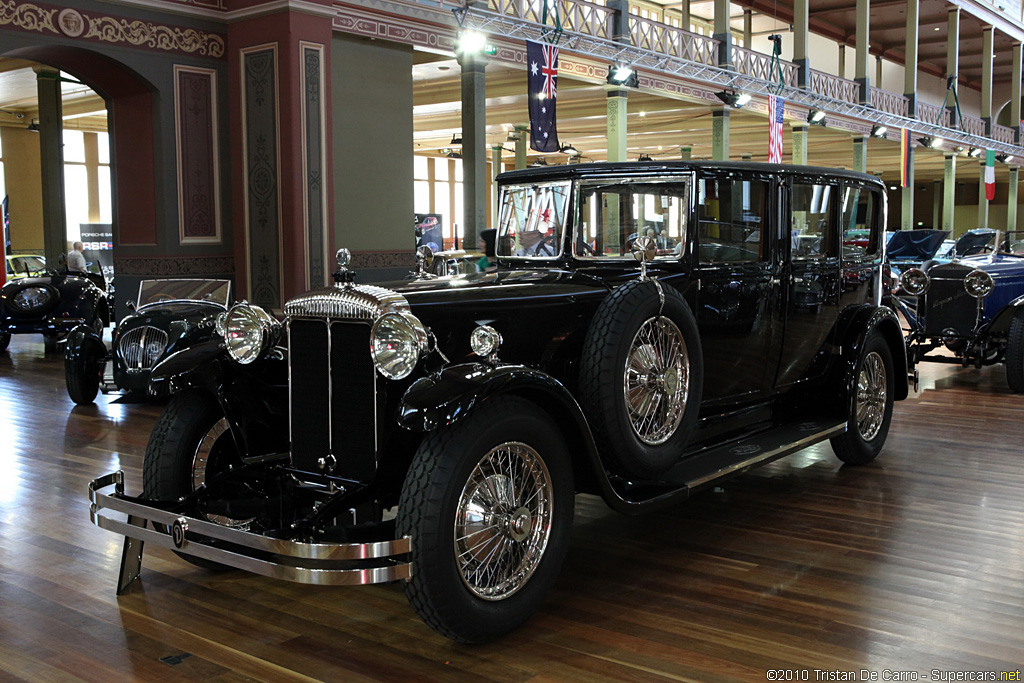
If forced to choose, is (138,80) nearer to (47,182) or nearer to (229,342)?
(47,182)

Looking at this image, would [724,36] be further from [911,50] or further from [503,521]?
[503,521]

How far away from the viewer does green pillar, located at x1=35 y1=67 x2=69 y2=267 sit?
1429cm

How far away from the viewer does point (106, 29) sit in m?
9.07

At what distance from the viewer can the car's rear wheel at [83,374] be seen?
294 inches

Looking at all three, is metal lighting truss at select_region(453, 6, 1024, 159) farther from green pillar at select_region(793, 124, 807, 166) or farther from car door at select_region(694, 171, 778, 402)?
car door at select_region(694, 171, 778, 402)

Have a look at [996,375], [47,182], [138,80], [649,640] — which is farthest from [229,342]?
[47,182]

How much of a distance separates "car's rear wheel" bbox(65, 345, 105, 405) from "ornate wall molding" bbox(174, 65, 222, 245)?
2689 millimetres

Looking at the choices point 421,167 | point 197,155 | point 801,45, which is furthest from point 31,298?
point 421,167

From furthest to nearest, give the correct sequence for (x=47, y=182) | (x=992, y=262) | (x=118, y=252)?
(x=47, y=182)
(x=118, y=252)
(x=992, y=262)

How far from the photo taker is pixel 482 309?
3346 millimetres

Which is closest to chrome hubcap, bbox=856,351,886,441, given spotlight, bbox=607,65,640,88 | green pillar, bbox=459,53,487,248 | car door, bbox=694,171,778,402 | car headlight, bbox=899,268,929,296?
car door, bbox=694,171,778,402

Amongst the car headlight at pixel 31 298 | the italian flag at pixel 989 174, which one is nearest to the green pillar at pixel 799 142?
the italian flag at pixel 989 174

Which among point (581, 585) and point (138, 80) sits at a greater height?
point (138, 80)

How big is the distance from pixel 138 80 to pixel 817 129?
18865 millimetres
